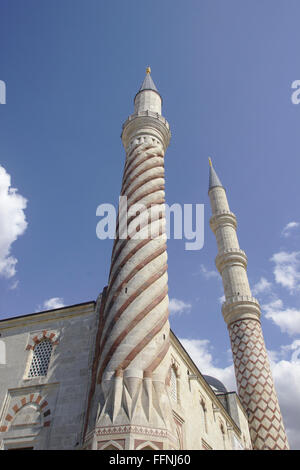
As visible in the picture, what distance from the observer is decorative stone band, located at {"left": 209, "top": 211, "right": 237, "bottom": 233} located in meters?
18.7

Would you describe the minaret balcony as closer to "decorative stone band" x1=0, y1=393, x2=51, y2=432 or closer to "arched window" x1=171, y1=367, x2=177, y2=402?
"arched window" x1=171, y1=367, x2=177, y2=402

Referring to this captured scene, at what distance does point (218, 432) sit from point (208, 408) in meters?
0.95

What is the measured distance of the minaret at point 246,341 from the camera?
44.1 feet

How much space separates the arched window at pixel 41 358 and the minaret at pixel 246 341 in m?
9.13

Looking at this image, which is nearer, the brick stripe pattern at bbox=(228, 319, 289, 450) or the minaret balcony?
the minaret balcony

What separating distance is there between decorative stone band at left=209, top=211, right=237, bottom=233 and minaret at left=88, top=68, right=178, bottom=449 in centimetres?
1005

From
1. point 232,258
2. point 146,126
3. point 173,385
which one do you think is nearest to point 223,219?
point 232,258

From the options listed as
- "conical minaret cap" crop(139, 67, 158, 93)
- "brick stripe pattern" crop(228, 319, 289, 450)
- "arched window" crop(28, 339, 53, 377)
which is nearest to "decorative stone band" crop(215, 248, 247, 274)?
"brick stripe pattern" crop(228, 319, 289, 450)

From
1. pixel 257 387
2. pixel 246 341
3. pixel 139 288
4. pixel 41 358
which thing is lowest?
pixel 41 358

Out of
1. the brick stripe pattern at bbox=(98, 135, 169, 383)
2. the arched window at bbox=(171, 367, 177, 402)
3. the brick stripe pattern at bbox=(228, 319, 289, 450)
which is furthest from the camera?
the brick stripe pattern at bbox=(228, 319, 289, 450)

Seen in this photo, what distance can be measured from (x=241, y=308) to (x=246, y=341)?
137 cm

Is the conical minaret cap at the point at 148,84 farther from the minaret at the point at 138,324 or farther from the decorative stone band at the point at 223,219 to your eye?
the decorative stone band at the point at 223,219

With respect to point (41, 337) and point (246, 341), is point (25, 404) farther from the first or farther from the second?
point (246, 341)

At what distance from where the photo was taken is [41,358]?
7852 millimetres
